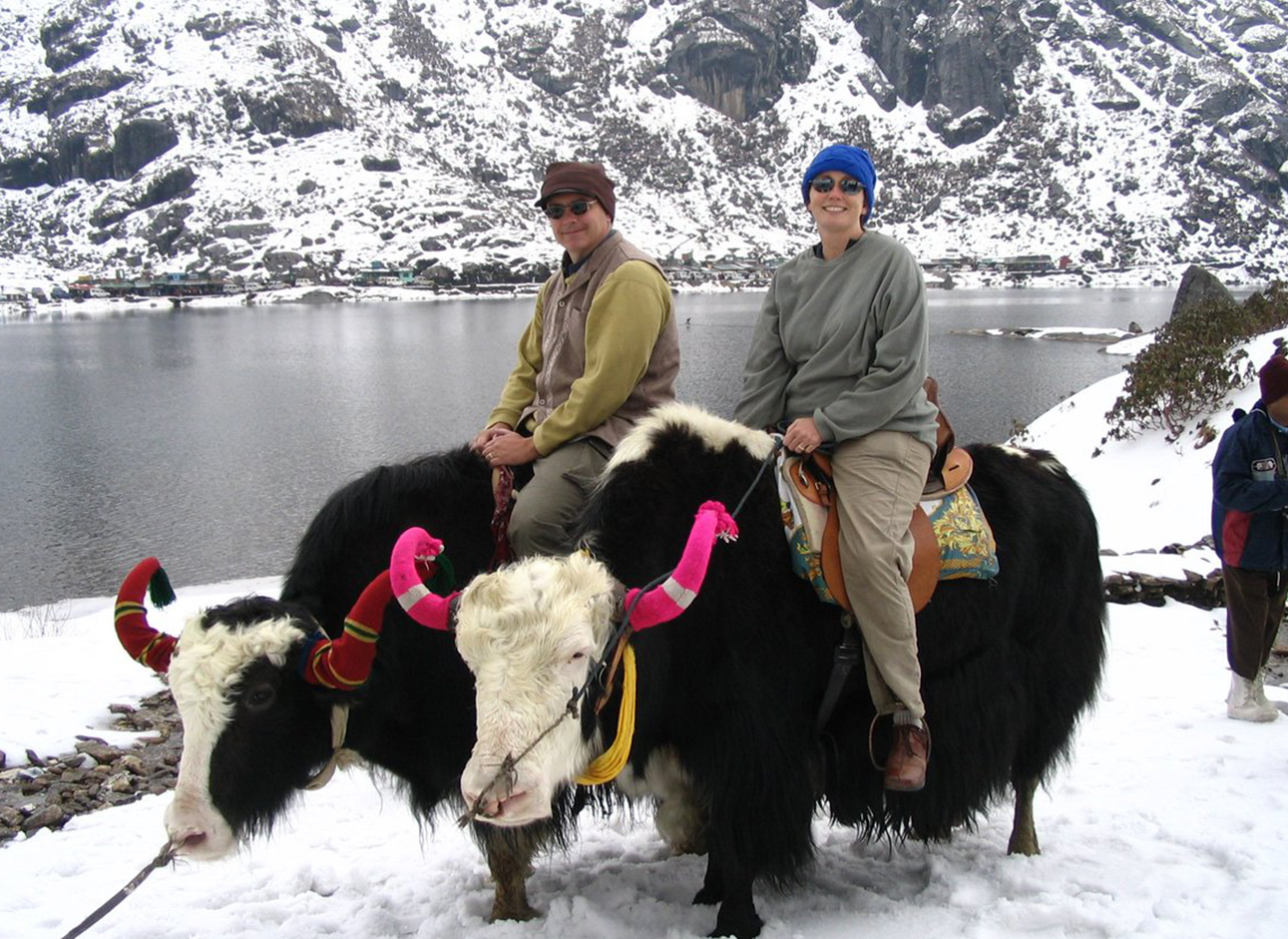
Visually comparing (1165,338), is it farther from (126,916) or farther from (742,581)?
(126,916)

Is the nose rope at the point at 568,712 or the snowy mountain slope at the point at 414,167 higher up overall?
the snowy mountain slope at the point at 414,167

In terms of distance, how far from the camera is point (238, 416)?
28.6 metres

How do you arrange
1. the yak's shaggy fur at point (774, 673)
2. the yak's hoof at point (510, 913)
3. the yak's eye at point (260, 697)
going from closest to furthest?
the yak's eye at point (260, 697) < the yak's shaggy fur at point (774, 673) < the yak's hoof at point (510, 913)

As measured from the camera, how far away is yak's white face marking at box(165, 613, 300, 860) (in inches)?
114

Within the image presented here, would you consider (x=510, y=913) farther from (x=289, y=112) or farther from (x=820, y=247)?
(x=289, y=112)

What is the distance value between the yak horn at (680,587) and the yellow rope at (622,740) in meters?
A: 0.15

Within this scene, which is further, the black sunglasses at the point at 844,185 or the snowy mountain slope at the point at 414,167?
the snowy mountain slope at the point at 414,167

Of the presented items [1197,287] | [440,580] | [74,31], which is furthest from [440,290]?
[74,31]

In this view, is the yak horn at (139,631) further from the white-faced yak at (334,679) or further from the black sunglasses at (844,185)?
the black sunglasses at (844,185)

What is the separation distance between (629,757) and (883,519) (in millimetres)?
1242

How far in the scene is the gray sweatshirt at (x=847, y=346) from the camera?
3359 mm

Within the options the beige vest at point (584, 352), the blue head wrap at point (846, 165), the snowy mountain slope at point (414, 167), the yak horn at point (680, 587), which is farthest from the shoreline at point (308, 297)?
the yak horn at point (680, 587)

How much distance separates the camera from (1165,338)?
1584 centimetres

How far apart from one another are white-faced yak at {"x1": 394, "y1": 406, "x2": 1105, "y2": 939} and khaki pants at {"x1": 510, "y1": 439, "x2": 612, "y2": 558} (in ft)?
1.13
